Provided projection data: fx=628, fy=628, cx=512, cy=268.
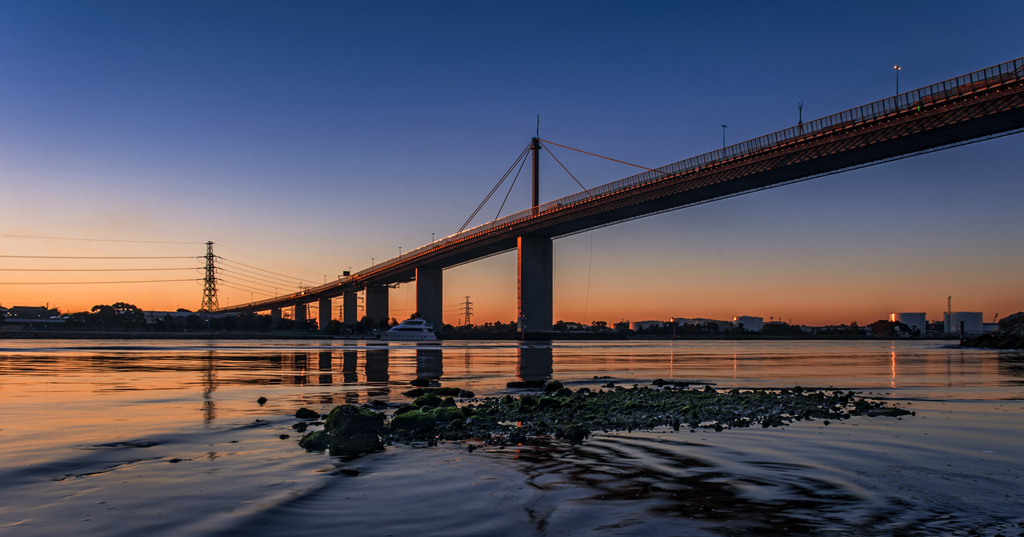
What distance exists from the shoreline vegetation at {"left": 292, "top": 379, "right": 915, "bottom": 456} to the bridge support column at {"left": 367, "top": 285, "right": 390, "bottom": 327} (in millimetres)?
104654

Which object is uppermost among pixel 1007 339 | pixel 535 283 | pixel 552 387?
pixel 535 283

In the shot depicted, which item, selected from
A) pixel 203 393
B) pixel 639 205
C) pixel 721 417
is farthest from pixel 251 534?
pixel 639 205

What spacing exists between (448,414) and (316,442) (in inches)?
96.5

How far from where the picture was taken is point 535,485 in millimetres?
5797

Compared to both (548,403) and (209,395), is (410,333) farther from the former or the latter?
(548,403)

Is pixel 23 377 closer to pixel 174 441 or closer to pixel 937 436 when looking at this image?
pixel 174 441

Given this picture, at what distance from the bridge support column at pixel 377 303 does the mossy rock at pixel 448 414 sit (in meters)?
108

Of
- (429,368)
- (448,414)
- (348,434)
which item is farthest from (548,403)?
(429,368)

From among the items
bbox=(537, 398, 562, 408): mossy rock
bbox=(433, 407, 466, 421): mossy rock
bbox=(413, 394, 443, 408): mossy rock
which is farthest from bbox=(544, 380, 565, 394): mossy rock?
bbox=(433, 407, 466, 421): mossy rock

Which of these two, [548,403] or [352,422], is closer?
[352,422]

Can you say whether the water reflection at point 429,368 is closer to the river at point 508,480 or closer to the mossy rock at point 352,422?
the river at point 508,480

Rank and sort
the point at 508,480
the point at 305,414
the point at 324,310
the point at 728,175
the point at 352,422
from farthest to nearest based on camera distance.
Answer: the point at 324,310 → the point at 728,175 → the point at 305,414 → the point at 352,422 → the point at 508,480

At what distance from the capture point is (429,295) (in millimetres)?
92250

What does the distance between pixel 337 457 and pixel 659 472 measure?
3.55 m
